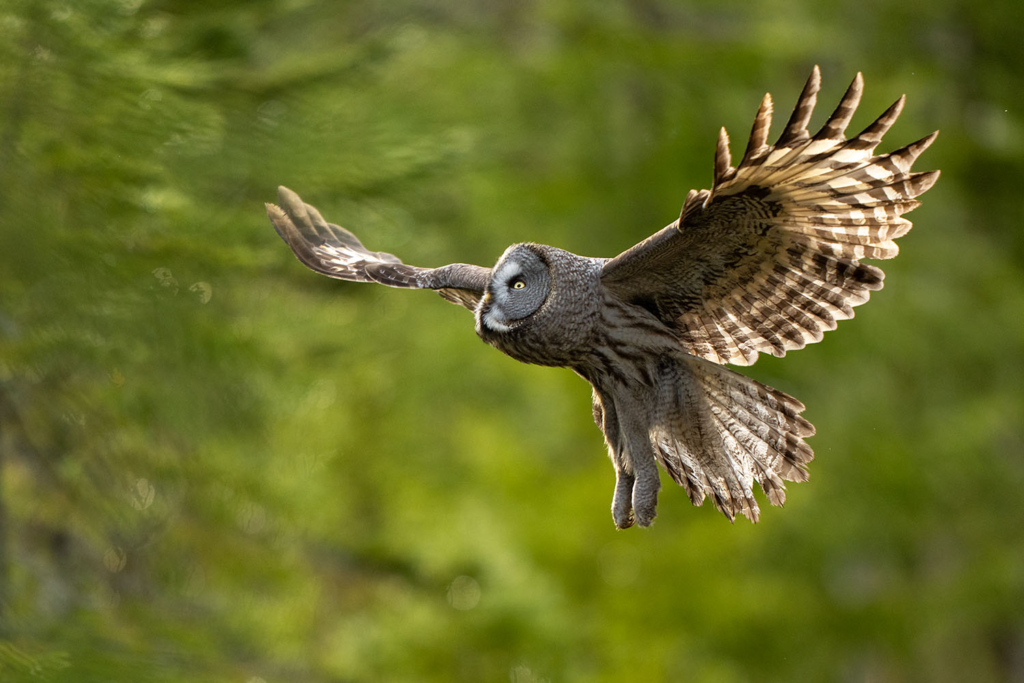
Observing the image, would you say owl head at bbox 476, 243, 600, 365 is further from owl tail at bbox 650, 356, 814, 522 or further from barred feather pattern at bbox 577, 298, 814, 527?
owl tail at bbox 650, 356, 814, 522

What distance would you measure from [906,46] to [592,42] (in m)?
2.64

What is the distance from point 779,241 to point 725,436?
0.40 metres

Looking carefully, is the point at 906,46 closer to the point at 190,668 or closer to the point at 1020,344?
the point at 1020,344

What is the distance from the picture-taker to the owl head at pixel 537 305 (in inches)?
71.8

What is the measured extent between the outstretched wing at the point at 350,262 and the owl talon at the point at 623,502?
45 centimetres

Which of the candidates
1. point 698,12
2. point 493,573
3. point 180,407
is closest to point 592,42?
point 698,12

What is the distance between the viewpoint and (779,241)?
1.97 metres

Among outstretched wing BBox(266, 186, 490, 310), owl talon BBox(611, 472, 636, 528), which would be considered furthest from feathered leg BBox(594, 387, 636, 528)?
outstretched wing BBox(266, 186, 490, 310)

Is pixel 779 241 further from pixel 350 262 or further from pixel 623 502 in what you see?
pixel 350 262

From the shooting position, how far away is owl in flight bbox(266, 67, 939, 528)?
177 cm

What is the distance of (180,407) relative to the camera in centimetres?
491

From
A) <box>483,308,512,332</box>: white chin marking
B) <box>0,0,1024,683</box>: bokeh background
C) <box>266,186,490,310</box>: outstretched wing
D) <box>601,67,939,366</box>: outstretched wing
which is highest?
<box>601,67,939,366</box>: outstretched wing

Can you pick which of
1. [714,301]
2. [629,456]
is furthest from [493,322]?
[714,301]

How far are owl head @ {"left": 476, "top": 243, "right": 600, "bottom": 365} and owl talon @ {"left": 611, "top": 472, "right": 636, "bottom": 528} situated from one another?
263 mm
